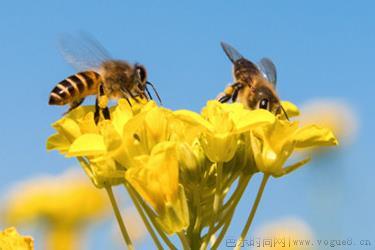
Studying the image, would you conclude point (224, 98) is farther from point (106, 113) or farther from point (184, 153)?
point (184, 153)

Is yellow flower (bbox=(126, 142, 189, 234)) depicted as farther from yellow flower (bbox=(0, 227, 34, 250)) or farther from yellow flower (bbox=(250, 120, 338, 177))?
yellow flower (bbox=(0, 227, 34, 250))

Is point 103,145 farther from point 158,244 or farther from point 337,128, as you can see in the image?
point 337,128

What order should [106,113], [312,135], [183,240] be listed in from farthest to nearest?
[106,113], [312,135], [183,240]

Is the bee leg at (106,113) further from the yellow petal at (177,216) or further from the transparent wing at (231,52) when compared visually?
the transparent wing at (231,52)

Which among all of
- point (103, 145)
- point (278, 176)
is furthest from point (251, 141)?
point (103, 145)

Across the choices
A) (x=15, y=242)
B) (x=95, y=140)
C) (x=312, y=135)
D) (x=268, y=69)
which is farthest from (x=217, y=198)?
(x=268, y=69)

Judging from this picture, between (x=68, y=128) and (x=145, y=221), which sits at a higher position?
(x=68, y=128)

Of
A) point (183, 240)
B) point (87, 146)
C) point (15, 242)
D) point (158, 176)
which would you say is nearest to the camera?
point (158, 176)
